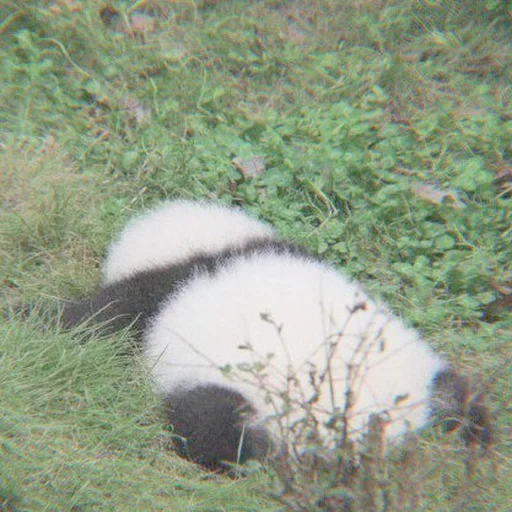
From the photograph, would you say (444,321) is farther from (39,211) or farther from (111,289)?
(39,211)

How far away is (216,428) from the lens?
308 cm

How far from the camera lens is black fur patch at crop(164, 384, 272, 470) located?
119 inches

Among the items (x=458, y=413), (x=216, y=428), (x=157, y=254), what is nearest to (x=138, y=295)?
(x=157, y=254)

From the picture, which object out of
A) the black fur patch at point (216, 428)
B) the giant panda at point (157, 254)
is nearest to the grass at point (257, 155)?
the black fur patch at point (216, 428)

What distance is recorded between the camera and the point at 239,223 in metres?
4.14

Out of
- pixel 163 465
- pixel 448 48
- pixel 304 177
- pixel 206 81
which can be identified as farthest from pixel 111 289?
pixel 448 48

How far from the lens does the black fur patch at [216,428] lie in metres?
3.02

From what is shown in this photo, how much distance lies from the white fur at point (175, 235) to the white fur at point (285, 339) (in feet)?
0.70

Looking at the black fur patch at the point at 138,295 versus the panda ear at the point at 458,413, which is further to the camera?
the black fur patch at the point at 138,295

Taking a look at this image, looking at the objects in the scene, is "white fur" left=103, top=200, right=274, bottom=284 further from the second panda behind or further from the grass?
the grass

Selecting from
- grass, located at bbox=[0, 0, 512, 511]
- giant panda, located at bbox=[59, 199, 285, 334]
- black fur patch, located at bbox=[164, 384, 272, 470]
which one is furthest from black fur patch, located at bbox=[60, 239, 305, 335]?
black fur patch, located at bbox=[164, 384, 272, 470]

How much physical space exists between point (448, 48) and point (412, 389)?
2.66m

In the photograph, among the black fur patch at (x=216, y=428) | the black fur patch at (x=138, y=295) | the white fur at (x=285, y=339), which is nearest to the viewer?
the black fur patch at (x=216, y=428)

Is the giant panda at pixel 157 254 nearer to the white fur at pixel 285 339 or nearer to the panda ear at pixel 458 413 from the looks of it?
the white fur at pixel 285 339
